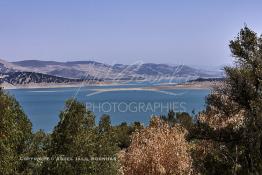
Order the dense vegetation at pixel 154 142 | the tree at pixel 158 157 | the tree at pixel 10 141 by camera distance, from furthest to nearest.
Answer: the tree at pixel 158 157
the dense vegetation at pixel 154 142
the tree at pixel 10 141

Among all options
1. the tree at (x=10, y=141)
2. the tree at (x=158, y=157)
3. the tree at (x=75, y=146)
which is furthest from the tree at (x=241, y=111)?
the tree at (x=10, y=141)

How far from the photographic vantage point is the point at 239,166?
73.9ft

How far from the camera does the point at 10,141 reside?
22.3 meters

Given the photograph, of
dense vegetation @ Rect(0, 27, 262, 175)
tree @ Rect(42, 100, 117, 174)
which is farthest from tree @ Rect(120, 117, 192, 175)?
tree @ Rect(42, 100, 117, 174)

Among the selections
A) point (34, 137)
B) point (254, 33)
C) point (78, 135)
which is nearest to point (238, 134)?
point (254, 33)

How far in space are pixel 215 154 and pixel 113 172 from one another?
556cm

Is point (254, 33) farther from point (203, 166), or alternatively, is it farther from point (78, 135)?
point (78, 135)

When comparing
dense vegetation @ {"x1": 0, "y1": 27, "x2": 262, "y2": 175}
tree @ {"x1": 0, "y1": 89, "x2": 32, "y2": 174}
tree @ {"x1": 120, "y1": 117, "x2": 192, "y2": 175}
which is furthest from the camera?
tree @ {"x1": 120, "y1": 117, "x2": 192, "y2": 175}

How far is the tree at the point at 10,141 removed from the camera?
21391 mm

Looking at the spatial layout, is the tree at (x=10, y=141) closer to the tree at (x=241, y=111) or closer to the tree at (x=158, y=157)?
the tree at (x=158, y=157)

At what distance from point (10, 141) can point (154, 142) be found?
23.0 ft

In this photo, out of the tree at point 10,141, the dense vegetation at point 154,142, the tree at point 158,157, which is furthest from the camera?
the tree at point 158,157

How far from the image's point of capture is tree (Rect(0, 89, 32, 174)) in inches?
842

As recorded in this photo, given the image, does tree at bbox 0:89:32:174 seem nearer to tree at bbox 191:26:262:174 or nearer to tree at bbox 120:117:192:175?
tree at bbox 120:117:192:175
